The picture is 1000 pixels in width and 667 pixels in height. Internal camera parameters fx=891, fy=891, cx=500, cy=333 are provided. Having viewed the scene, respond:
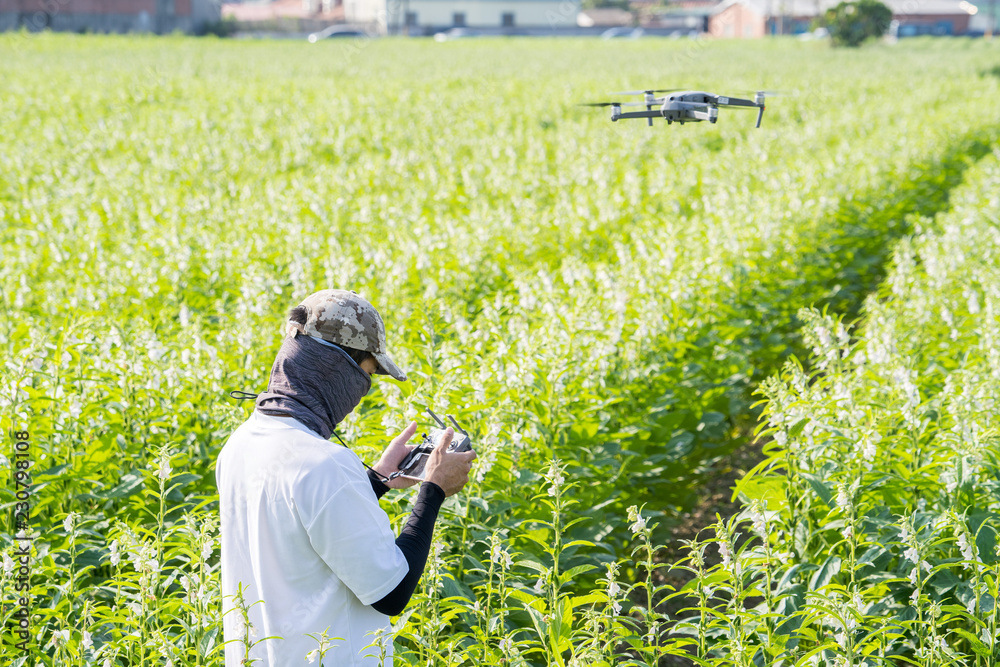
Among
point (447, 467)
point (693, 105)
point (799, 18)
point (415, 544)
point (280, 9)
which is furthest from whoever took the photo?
point (280, 9)

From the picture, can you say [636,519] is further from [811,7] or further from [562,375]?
[811,7]

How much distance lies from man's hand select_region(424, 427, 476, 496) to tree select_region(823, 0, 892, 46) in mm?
20592

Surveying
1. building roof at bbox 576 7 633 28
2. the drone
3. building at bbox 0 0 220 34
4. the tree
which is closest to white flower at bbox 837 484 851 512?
the drone

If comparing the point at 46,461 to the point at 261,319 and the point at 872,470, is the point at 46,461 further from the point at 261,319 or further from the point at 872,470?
the point at 872,470

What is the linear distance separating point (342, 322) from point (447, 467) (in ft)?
1.63

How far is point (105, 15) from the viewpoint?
58.7 m

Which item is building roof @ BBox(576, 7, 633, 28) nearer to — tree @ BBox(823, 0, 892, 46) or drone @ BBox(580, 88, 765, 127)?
tree @ BBox(823, 0, 892, 46)

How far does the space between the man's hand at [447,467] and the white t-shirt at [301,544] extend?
0.21 metres

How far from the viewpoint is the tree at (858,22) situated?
88.0 ft

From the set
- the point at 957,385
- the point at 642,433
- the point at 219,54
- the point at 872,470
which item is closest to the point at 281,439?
the point at 872,470

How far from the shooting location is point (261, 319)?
5.66 m

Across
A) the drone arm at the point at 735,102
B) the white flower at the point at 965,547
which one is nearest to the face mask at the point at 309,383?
the drone arm at the point at 735,102

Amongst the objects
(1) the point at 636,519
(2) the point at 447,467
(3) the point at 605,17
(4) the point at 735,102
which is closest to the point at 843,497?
(1) the point at 636,519

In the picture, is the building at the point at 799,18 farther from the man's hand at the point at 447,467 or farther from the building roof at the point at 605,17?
the man's hand at the point at 447,467
